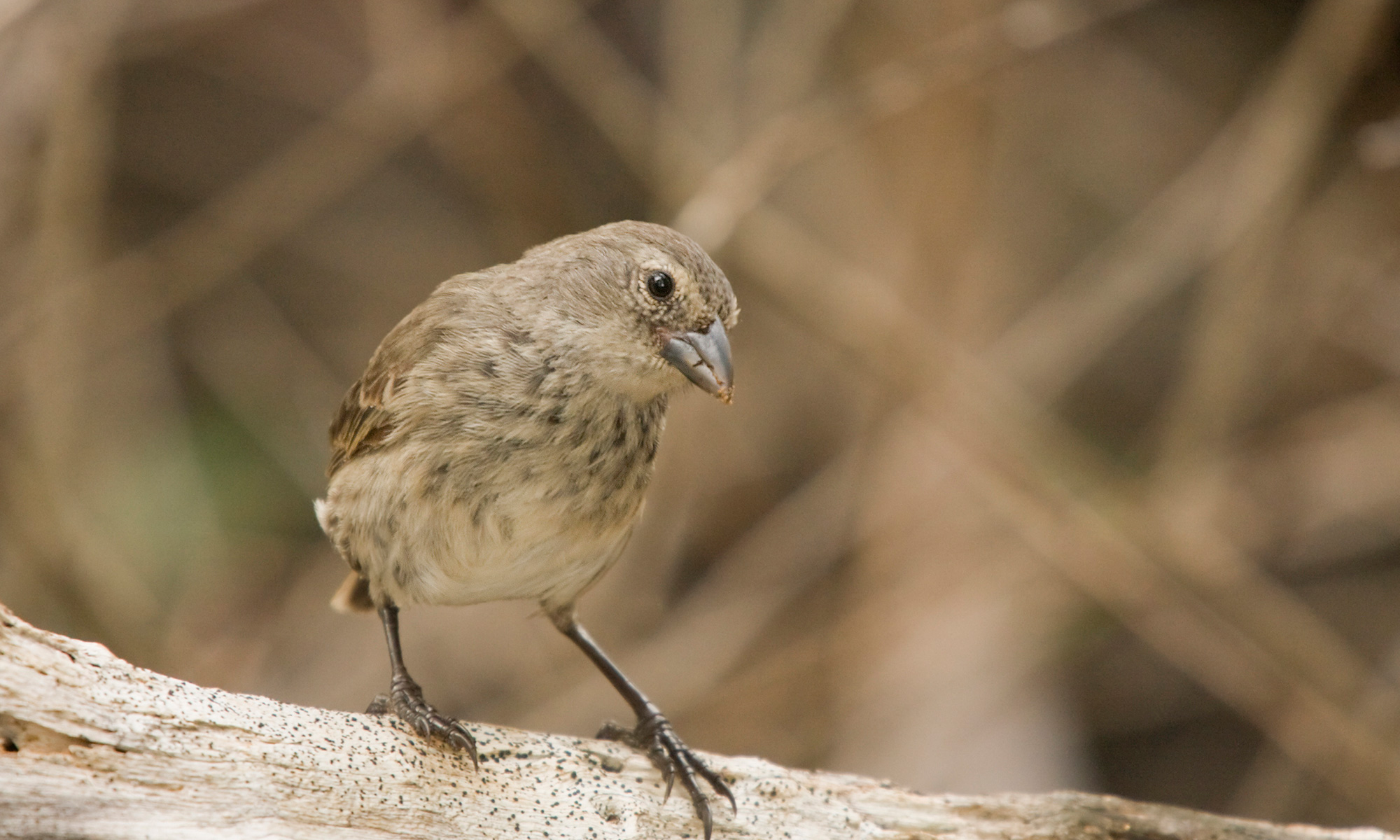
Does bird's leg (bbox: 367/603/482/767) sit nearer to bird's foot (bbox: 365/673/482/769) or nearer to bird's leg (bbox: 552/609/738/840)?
bird's foot (bbox: 365/673/482/769)

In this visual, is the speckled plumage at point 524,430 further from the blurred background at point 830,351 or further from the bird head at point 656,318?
the blurred background at point 830,351

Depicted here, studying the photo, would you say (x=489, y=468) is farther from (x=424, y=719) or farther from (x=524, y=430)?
(x=424, y=719)

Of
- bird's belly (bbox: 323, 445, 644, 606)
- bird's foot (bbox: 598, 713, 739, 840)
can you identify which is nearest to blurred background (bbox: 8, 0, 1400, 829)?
bird's belly (bbox: 323, 445, 644, 606)

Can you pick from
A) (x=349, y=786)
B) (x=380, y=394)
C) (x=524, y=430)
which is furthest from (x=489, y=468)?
(x=349, y=786)

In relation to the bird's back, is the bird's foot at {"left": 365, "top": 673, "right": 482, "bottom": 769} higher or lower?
lower

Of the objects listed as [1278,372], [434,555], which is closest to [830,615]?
[1278,372]
